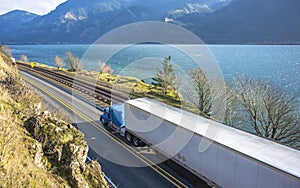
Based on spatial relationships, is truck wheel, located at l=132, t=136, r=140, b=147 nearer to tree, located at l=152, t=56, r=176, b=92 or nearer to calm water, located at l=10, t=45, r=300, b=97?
tree, located at l=152, t=56, r=176, b=92

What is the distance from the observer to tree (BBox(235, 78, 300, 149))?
845 inches

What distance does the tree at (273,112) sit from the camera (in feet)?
70.4

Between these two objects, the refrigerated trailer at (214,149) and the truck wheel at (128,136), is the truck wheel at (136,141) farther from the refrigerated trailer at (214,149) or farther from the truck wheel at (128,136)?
the truck wheel at (128,136)

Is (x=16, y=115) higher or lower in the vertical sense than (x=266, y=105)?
higher

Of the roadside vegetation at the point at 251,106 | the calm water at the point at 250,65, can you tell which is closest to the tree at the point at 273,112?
the roadside vegetation at the point at 251,106

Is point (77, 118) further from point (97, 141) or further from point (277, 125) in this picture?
point (277, 125)

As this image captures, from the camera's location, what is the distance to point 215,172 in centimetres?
1225

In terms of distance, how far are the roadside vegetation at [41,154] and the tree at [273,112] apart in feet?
58.7

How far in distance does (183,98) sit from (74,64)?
45928 millimetres

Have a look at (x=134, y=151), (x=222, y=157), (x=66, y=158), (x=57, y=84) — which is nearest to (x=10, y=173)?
(x=66, y=158)

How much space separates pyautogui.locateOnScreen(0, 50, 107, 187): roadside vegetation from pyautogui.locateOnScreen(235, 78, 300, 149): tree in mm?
17882

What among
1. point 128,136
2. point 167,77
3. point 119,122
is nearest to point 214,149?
point 128,136

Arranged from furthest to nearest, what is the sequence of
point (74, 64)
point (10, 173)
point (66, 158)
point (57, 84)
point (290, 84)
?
point (74, 64) < point (290, 84) < point (57, 84) < point (66, 158) < point (10, 173)

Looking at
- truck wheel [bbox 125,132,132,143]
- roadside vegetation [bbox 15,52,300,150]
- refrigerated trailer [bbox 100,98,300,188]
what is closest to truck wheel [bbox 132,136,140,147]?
refrigerated trailer [bbox 100,98,300,188]
